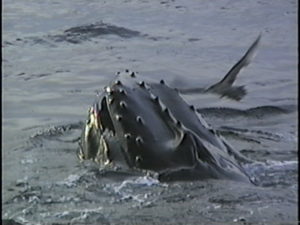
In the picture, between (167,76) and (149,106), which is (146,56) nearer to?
(167,76)

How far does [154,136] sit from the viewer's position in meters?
4.48

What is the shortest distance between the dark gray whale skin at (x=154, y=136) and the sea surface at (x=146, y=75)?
84 mm

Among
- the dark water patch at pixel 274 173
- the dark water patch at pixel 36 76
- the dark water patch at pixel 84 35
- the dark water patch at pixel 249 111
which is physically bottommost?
the dark water patch at pixel 249 111

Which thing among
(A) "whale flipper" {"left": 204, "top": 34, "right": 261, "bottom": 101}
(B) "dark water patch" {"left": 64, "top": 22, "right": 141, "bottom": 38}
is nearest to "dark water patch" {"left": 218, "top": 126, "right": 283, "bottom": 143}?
(A) "whale flipper" {"left": 204, "top": 34, "right": 261, "bottom": 101}

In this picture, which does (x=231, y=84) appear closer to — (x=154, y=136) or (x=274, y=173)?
(x=274, y=173)

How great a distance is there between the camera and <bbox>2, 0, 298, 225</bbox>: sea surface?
4312 mm

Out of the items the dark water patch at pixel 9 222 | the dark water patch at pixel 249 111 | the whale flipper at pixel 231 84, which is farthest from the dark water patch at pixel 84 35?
the dark water patch at pixel 9 222

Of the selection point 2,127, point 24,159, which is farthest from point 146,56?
point 24,159

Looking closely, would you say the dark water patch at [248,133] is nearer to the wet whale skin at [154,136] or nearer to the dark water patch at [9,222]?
the wet whale skin at [154,136]

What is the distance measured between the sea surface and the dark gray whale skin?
84 millimetres

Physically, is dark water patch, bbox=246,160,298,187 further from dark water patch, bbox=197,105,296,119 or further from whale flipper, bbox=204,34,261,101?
dark water patch, bbox=197,105,296,119

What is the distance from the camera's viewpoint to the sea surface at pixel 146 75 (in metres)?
4.31

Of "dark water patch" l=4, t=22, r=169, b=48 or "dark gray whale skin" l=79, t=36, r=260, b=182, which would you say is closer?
"dark gray whale skin" l=79, t=36, r=260, b=182

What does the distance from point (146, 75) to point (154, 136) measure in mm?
3821
